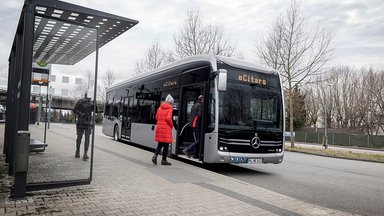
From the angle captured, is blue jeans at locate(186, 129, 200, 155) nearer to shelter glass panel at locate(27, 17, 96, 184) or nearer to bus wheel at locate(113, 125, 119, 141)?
shelter glass panel at locate(27, 17, 96, 184)

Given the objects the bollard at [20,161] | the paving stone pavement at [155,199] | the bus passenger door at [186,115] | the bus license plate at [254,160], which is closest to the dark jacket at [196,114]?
the bus passenger door at [186,115]

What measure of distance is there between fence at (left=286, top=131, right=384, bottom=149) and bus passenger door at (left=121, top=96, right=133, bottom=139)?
36.6m

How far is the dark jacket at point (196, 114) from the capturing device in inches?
388

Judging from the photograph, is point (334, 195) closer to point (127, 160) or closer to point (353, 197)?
point (353, 197)

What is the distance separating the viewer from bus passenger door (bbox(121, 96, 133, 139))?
16.5 metres

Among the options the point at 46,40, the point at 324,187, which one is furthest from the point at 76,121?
the point at 324,187

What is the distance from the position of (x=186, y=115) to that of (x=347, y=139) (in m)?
42.6

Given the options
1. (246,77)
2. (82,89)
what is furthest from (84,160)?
(246,77)

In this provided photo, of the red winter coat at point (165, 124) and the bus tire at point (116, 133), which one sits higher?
the red winter coat at point (165, 124)

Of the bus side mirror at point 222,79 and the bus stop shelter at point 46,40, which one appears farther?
the bus side mirror at point 222,79

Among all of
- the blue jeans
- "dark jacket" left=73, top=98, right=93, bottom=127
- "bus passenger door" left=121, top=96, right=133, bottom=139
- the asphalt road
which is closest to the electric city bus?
the blue jeans

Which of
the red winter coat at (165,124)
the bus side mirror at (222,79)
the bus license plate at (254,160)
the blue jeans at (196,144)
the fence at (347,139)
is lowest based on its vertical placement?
the fence at (347,139)

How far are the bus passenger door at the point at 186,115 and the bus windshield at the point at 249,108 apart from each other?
Answer: 128cm

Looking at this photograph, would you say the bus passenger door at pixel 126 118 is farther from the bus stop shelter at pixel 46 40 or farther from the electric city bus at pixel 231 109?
the bus stop shelter at pixel 46 40
